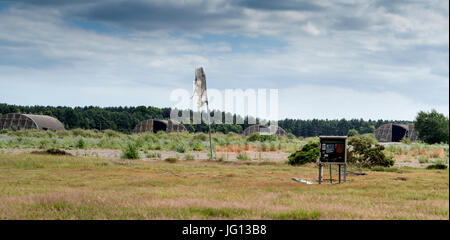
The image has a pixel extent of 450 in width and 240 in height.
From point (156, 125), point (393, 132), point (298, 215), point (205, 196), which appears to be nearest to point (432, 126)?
point (393, 132)

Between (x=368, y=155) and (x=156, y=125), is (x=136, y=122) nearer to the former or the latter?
(x=156, y=125)

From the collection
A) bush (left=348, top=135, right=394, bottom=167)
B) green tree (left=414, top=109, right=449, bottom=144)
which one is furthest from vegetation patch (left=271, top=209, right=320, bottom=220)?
green tree (left=414, top=109, right=449, bottom=144)

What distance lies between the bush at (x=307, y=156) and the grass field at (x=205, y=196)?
489 centimetres

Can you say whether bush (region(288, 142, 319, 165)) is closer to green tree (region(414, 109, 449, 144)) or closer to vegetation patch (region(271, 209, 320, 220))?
vegetation patch (region(271, 209, 320, 220))

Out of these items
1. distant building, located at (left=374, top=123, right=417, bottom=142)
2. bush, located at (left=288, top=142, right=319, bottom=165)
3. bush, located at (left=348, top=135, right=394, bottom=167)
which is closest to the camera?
bush, located at (left=348, top=135, right=394, bottom=167)

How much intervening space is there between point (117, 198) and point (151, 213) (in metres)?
1.94

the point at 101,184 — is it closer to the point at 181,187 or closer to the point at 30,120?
the point at 181,187

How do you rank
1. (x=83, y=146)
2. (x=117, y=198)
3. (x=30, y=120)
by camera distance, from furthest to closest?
(x=30, y=120) → (x=83, y=146) → (x=117, y=198)

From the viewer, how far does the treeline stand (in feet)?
335

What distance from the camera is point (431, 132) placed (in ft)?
215

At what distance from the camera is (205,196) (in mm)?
12367

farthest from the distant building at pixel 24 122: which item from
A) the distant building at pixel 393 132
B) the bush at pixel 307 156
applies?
the bush at pixel 307 156

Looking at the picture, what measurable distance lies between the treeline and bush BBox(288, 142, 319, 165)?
66061mm
